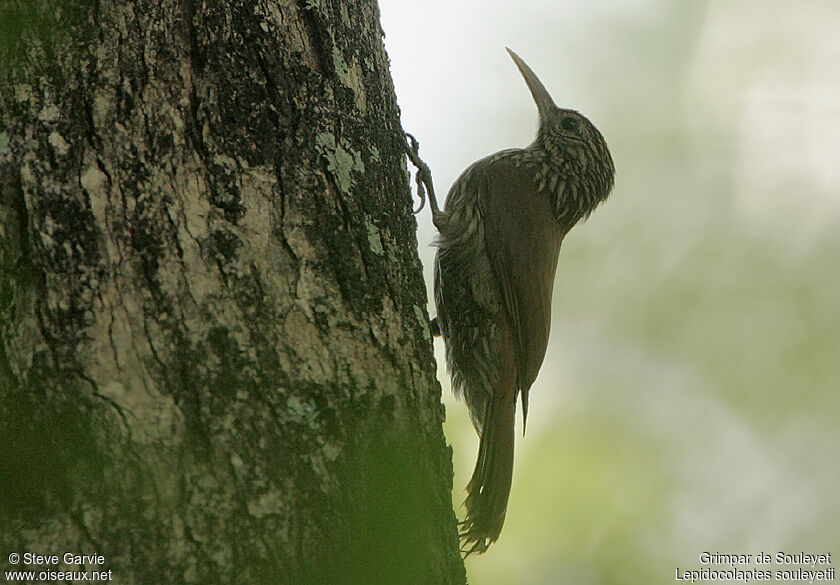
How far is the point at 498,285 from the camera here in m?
3.19

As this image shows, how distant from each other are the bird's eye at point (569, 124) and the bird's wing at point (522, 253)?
441 millimetres

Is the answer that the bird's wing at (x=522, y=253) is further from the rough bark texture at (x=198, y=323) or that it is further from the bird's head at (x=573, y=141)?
the rough bark texture at (x=198, y=323)

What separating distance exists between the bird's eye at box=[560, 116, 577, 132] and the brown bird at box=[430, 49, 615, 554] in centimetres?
15

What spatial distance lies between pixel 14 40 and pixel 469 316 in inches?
82.9

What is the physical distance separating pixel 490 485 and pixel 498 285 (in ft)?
2.57

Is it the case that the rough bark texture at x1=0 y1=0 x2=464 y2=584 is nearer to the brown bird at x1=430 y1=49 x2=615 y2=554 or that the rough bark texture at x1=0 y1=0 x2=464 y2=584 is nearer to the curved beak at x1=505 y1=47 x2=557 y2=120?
the brown bird at x1=430 y1=49 x2=615 y2=554

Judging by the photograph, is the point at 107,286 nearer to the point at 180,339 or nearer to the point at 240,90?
the point at 180,339

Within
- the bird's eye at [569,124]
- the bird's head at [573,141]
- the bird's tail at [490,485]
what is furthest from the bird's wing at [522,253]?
the bird's eye at [569,124]

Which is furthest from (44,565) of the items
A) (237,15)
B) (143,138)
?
(237,15)

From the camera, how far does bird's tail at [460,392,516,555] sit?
2.80m

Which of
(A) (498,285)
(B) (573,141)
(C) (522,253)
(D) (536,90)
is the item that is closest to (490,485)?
Answer: (A) (498,285)

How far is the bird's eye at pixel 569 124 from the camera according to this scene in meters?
3.83

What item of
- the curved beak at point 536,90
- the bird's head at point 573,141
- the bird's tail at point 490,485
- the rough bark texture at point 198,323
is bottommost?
the bird's tail at point 490,485

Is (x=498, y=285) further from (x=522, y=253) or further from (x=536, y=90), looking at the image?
(x=536, y=90)
